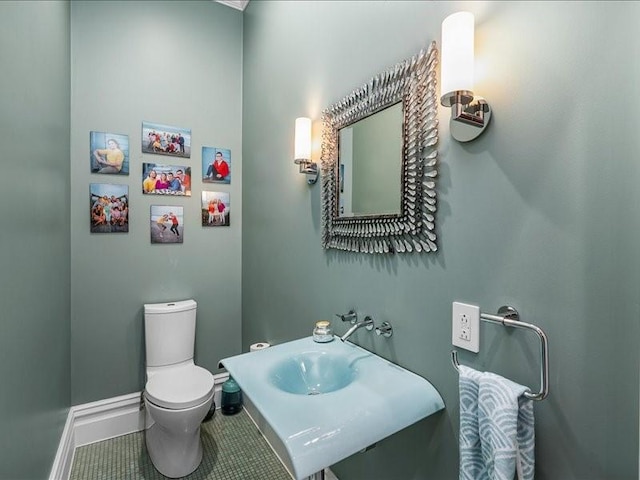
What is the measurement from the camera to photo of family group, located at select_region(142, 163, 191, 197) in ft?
7.31

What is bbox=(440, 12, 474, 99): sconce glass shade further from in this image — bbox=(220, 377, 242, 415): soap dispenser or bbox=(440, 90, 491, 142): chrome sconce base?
bbox=(220, 377, 242, 415): soap dispenser

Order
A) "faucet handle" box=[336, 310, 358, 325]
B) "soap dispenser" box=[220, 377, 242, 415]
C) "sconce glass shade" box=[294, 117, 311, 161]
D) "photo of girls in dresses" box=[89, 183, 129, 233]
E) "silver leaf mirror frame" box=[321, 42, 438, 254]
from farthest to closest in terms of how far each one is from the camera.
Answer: "soap dispenser" box=[220, 377, 242, 415] < "photo of girls in dresses" box=[89, 183, 129, 233] < "sconce glass shade" box=[294, 117, 311, 161] < "faucet handle" box=[336, 310, 358, 325] < "silver leaf mirror frame" box=[321, 42, 438, 254]

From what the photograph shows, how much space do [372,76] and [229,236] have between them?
166 cm

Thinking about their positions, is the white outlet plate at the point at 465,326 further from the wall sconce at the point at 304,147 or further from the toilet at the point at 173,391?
the toilet at the point at 173,391

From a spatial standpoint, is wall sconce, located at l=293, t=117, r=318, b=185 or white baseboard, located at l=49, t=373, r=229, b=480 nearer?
wall sconce, located at l=293, t=117, r=318, b=185

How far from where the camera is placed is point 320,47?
64.4 inches

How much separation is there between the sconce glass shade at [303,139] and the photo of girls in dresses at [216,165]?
103cm

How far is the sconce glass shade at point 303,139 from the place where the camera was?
164 centimetres

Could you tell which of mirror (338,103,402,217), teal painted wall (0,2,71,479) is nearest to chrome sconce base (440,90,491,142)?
mirror (338,103,402,217)

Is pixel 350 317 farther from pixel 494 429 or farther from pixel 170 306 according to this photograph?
pixel 170 306

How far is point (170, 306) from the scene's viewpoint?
7.23 feet

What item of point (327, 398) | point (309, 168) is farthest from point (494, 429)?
point (309, 168)

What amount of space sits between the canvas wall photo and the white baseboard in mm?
1515

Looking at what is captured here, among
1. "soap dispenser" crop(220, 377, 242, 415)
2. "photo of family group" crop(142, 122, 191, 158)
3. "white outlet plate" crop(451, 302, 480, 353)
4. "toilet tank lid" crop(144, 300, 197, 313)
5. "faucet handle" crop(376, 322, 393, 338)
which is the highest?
"photo of family group" crop(142, 122, 191, 158)
